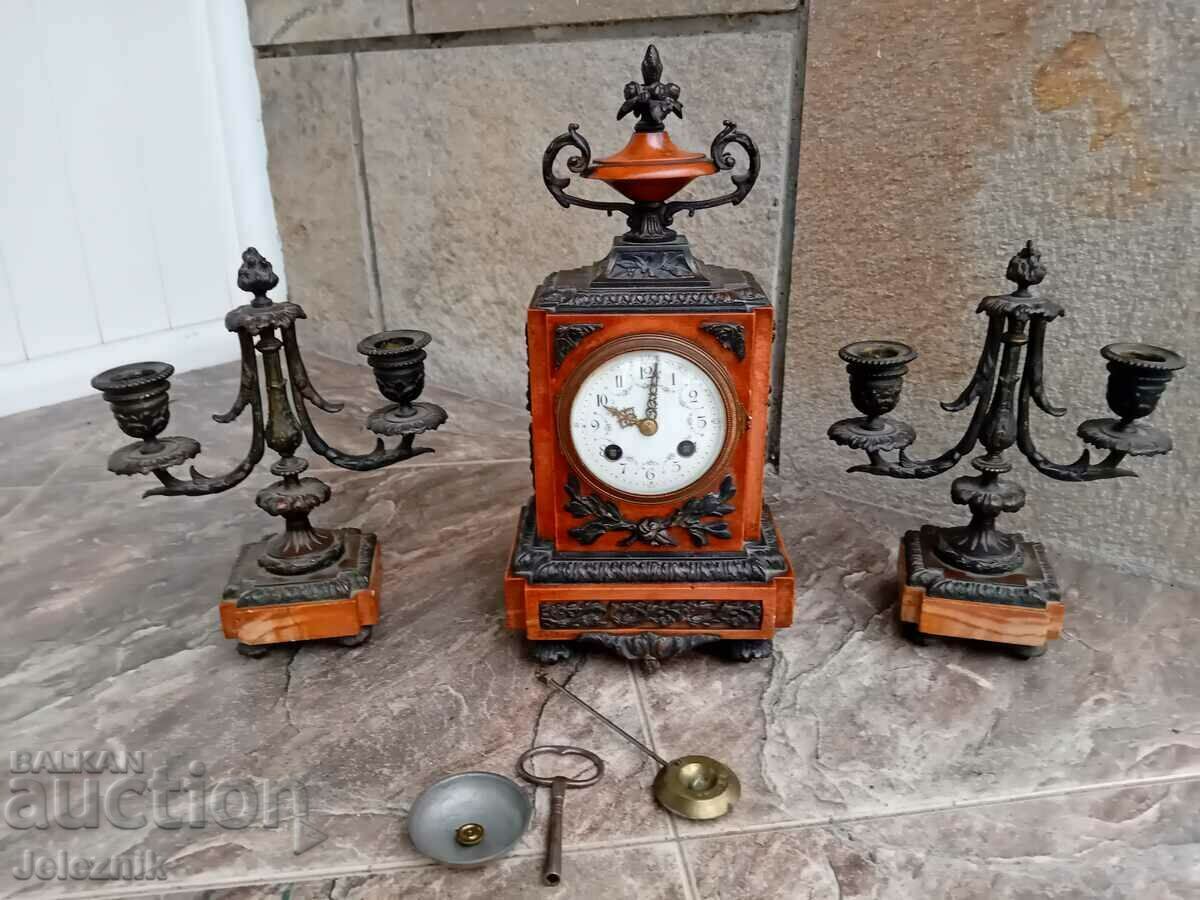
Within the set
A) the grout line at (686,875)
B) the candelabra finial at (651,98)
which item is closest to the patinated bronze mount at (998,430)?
the candelabra finial at (651,98)

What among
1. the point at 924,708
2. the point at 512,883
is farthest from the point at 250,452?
the point at 924,708

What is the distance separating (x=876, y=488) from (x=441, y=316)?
972 millimetres

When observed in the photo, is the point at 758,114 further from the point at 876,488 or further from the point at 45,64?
the point at 45,64

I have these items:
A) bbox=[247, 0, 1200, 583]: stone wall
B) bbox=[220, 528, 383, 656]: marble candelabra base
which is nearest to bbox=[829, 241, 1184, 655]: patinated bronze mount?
bbox=[247, 0, 1200, 583]: stone wall

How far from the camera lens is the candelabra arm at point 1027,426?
1.02 meters

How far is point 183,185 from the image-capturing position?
6.84 ft

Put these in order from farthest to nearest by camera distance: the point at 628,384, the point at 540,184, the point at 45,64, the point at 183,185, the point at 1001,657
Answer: the point at 183,185 < the point at 45,64 < the point at 540,184 < the point at 1001,657 < the point at 628,384

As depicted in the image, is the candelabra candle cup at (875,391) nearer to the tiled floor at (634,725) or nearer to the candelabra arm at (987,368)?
the candelabra arm at (987,368)

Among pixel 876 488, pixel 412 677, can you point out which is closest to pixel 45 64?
pixel 412 677

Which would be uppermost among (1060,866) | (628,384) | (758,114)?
(758,114)

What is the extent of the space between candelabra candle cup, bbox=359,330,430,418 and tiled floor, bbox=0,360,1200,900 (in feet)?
1.01

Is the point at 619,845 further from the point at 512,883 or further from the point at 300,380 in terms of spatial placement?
the point at 300,380

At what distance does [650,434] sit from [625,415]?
0.04 meters

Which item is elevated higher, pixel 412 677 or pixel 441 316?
pixel 441 316
